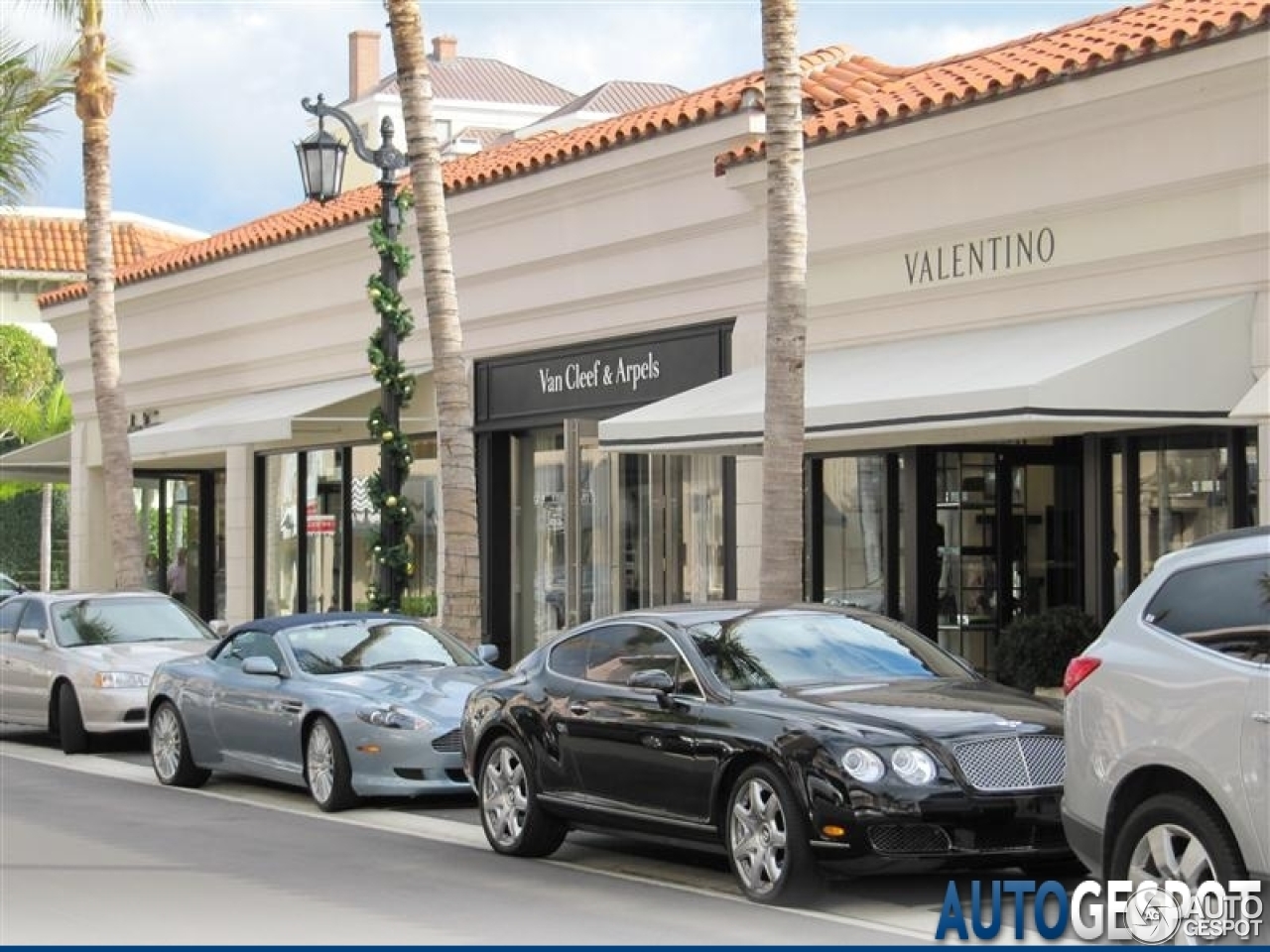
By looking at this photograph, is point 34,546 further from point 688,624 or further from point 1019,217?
point 688,624

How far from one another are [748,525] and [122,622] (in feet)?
19.8

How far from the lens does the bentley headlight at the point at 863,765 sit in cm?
1030

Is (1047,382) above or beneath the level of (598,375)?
beneath

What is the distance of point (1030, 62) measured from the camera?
17.7 meters

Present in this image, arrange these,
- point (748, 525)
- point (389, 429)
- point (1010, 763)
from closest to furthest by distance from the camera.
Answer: point (1010, 763) → point (748, 525) → point (389, 429)

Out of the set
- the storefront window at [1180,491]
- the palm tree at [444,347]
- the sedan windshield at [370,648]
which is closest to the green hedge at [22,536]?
the palm tree at [444,347]

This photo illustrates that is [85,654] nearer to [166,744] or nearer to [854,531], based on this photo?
[166,744]

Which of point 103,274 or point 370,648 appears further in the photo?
point 103,274

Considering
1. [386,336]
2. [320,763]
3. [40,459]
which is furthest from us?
Answer: [40,459]

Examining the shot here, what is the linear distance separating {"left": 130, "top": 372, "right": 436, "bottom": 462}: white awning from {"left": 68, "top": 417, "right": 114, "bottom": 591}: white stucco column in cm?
657

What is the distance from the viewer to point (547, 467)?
25.0 metres

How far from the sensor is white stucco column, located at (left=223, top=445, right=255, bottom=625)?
1236 inches

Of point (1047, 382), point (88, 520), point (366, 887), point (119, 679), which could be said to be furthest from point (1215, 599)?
point (88, 520)

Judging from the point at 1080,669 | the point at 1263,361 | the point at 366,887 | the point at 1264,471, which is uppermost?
the point at 1263,361
